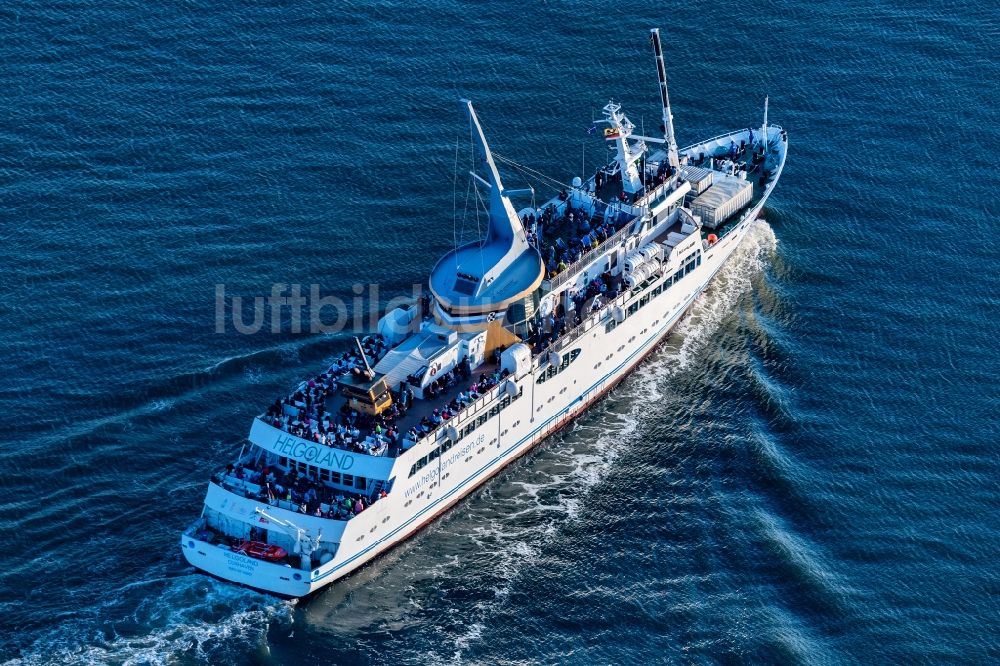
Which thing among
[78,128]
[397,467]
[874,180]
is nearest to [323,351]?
[397,467]

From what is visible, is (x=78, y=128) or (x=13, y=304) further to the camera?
(x=78, y=128)

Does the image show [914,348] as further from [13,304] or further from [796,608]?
[13,304]

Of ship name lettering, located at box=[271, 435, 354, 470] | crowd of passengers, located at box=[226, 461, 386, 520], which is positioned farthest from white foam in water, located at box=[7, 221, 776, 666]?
ship name lettering, located at box=[271, 435, 354, 470]

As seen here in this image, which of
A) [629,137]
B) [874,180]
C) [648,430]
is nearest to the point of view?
[648,430]

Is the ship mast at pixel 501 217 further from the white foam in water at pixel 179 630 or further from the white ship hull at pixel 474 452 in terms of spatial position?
the white foam in water at pixel 179 630

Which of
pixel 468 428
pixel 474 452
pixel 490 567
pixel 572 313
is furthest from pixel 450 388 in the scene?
pixel 490 567

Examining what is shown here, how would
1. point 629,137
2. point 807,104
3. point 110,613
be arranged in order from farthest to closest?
point 807,104, point 629,137, point 110,613
